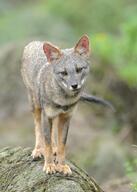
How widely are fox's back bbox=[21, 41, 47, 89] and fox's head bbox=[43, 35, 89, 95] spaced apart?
28.0 inches

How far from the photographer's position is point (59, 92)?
1012 cm

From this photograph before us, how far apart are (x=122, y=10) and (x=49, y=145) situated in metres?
21.9

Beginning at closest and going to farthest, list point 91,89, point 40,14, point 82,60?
1. point 82,60
2. point 91,89
3. point 40,14

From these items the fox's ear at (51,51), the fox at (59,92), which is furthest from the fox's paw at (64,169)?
the fox's ear at (51,51)

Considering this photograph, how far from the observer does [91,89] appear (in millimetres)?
19141

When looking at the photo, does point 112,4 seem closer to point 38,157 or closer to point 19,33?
point 19,33

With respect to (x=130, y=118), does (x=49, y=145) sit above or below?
above

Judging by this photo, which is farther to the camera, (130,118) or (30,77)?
(130,118)

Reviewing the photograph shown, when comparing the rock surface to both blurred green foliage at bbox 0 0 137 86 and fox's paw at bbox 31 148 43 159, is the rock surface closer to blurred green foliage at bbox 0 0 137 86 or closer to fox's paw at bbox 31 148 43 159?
fox's paw at bbox 31 148 43 159

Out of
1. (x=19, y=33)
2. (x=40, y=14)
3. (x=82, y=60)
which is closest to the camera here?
(x=82, y=60)

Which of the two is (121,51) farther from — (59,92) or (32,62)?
(59,92)

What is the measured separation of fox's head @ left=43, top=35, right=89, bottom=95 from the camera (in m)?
9.82

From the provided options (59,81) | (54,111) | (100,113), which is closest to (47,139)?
(54,111)

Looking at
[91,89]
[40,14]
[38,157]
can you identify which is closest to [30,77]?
[38,157]
